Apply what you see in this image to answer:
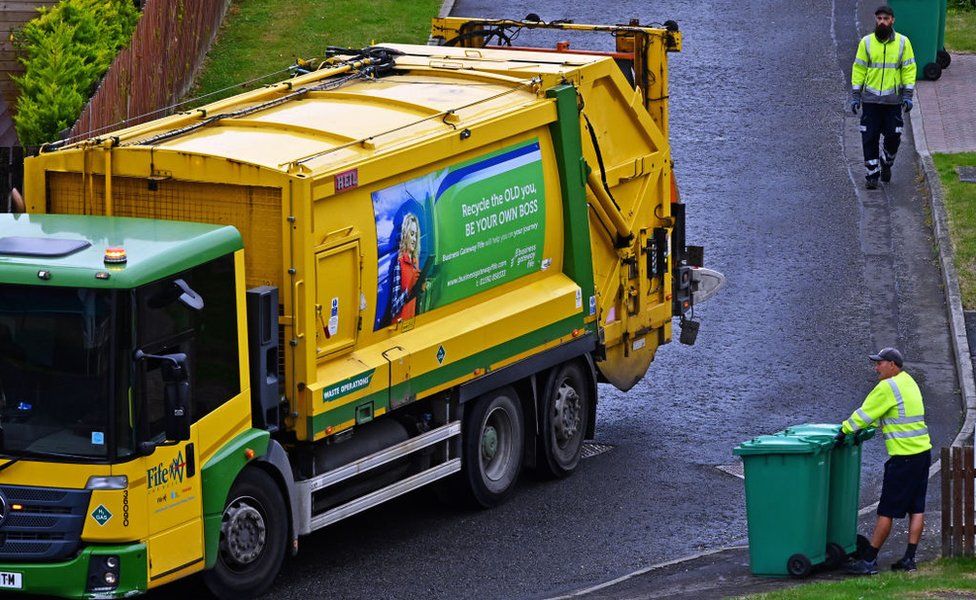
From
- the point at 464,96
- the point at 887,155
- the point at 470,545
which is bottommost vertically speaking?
the point at 470,545

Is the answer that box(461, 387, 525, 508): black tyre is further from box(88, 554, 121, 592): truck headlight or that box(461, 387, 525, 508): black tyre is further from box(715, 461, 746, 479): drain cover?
box(88, 554, 121, 592): truck headlight

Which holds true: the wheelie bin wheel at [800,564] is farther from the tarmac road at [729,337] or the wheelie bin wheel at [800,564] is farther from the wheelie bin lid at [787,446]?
the tarmac road at [729,337]

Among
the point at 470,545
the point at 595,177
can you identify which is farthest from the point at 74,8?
the point at 470,545

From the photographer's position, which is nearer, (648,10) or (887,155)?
(887,155)

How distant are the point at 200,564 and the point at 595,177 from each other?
4.82 metres

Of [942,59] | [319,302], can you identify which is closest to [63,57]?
[319,302]

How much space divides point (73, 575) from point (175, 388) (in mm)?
1137

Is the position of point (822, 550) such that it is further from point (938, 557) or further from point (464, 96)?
point (464, 96)

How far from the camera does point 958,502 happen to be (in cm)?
1066

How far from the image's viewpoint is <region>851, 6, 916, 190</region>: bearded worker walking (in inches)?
765

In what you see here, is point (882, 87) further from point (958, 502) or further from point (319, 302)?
point (319, 302)

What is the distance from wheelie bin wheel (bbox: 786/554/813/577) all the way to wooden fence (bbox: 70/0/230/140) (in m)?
9.08

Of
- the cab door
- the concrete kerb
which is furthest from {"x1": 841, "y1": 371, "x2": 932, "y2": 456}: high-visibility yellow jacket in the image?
the cab door

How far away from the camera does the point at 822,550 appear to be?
10.7 meters
